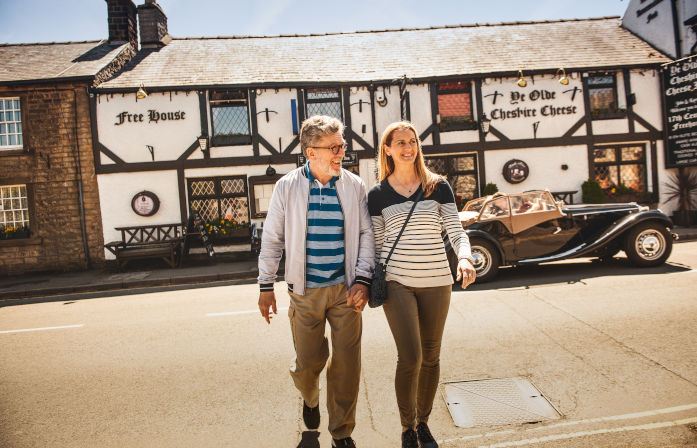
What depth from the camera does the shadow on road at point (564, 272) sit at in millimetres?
6239

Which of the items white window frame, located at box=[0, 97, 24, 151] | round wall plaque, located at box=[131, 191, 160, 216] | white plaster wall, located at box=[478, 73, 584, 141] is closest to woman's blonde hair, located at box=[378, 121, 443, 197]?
round wall plaque, located at box=[131, 191, 160, 216]

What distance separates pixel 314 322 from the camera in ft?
7.75

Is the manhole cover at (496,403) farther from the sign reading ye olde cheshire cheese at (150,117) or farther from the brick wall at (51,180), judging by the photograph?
the brick wall at (51,180)

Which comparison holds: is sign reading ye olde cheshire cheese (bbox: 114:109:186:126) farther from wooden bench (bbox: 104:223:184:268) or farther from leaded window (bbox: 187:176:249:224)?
wooden bench (bbox: 104:223:184:268)

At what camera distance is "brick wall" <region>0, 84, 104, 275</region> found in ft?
37.6

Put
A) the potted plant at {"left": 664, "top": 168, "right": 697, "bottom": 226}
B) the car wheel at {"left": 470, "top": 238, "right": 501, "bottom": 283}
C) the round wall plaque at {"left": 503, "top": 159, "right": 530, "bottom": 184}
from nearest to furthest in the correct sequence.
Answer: the car wheel at {"left": 470, "top": 238, "right": 501, "bottom": 283}, the potted plant at {"left": 664, "top": 168, "right": 697, "bottom": 226}, the round wall plaque at {"left": 503, "top": 159, "right": 530, "bottom": 184}

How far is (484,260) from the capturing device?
6484 millimetres

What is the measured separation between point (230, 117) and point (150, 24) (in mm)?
5574

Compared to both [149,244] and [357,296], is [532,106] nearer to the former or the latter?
[149,244]

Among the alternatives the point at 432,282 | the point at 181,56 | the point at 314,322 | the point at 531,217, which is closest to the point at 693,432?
the point at 432,282

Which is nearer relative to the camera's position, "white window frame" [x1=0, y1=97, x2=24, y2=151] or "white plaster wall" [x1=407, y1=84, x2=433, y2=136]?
"white window frame" [x1=0, y1=97, x2=24, y2=151]

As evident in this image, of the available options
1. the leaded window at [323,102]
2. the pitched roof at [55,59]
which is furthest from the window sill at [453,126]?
the pitched roof at [55,59]

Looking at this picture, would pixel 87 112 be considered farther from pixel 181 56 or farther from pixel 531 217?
pixel 531 217

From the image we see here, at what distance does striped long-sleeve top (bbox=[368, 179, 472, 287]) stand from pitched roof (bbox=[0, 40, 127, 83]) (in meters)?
12.4
